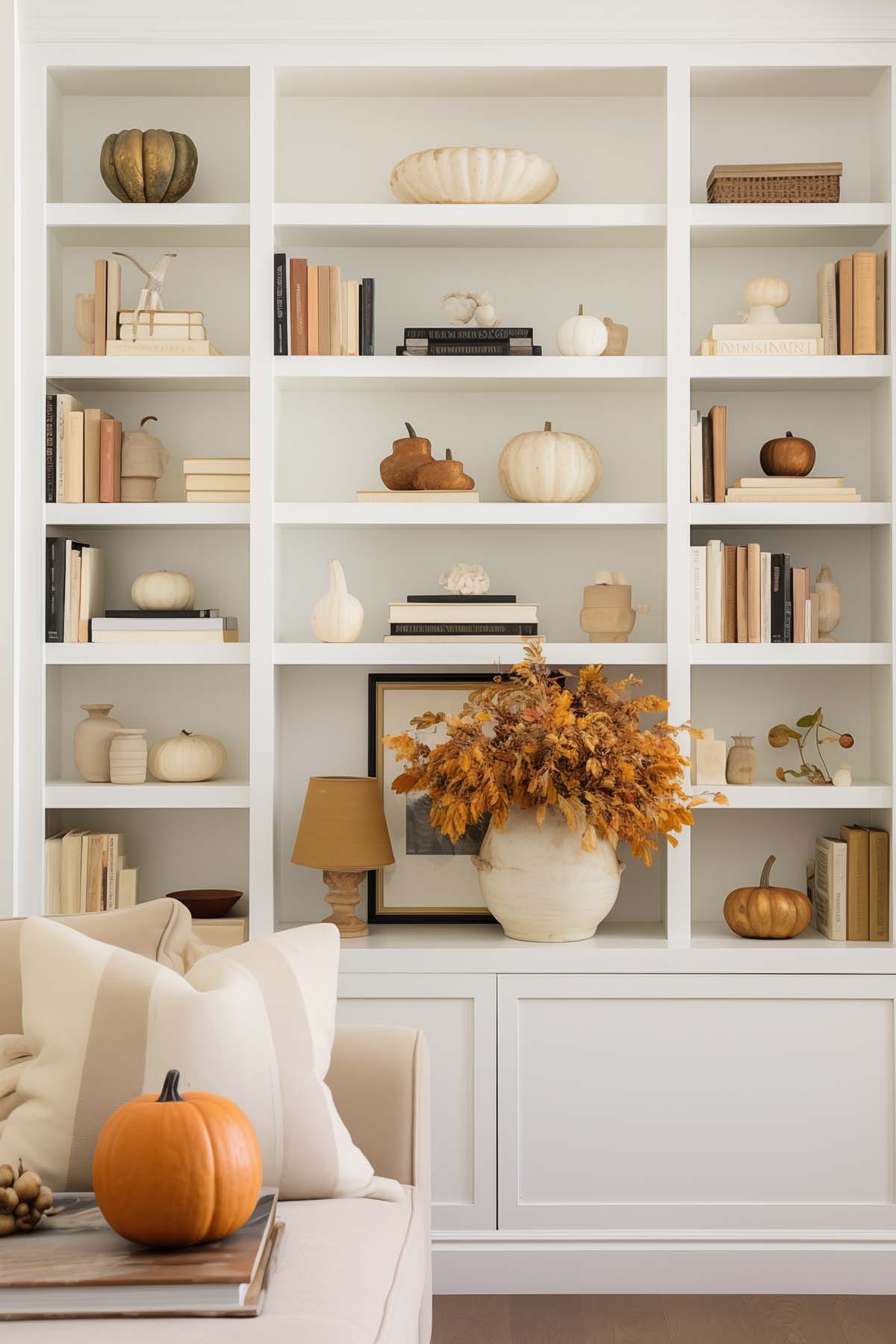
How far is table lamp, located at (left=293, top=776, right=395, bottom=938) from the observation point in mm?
2547

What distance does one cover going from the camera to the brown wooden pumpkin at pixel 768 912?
8.54 ft

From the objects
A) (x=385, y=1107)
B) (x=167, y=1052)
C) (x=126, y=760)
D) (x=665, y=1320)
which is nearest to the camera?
(x=167, y=1052)

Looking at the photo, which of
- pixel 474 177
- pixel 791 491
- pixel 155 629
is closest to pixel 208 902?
pixel 155 629

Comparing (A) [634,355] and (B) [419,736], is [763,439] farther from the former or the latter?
(B) [419,736]

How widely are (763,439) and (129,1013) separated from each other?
2.15 metres

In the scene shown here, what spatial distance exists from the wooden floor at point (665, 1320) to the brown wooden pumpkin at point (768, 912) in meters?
0.77

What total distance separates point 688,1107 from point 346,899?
883 millimetres

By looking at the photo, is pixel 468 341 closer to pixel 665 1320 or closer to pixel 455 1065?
pixel 455 1065

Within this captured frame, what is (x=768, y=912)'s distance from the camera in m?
2.60

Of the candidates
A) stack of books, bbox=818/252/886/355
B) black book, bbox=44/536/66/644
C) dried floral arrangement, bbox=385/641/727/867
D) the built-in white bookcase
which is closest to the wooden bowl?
the built-in white bookcase

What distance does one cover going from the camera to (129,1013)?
1.48 m

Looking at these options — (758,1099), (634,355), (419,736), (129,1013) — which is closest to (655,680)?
(419,736)

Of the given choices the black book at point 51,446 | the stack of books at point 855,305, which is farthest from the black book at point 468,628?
the stack of books at point 855,305

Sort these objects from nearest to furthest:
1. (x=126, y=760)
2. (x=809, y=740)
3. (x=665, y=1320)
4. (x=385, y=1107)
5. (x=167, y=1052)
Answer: (x=167, y=1052) < (x=385, y=1107) < (x=665, y=1320) < (x=126, y=760) < (x=809, y=740)
